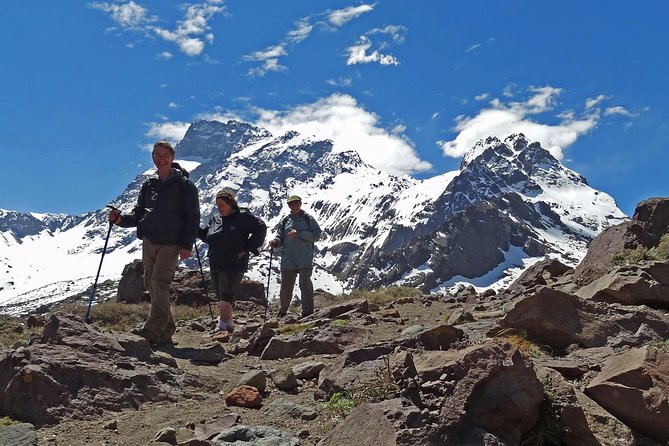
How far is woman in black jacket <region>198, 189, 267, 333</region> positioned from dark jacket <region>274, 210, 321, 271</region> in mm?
2182

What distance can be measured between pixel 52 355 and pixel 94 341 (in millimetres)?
715

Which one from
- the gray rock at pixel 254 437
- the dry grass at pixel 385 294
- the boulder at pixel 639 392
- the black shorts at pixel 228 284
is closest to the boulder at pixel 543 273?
the dry grass at pixel 385 294

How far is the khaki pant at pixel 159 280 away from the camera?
31.3 feet

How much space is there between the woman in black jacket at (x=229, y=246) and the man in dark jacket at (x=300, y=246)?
6.57 feet

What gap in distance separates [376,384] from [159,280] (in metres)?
5.32

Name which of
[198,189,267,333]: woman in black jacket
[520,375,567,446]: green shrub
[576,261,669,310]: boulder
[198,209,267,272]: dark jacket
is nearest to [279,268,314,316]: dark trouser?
[198,189,267,333]: woman in black jacket

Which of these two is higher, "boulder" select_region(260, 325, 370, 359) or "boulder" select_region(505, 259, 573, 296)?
"boulder" select_region(505, 259, 573, 296)

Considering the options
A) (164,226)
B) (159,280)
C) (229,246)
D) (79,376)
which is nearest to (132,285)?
(229,246)

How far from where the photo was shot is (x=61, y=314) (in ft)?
Result: 23.9

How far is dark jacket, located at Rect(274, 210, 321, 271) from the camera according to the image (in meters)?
14.0

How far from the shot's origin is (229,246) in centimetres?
1152

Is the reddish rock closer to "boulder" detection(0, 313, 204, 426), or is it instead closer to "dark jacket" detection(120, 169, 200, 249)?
"boulder" detection(0, 313, 204, 426)

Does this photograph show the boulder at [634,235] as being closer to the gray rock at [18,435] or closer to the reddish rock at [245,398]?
the reddish rock at [245,398]

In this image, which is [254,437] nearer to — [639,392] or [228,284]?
[639,392]
